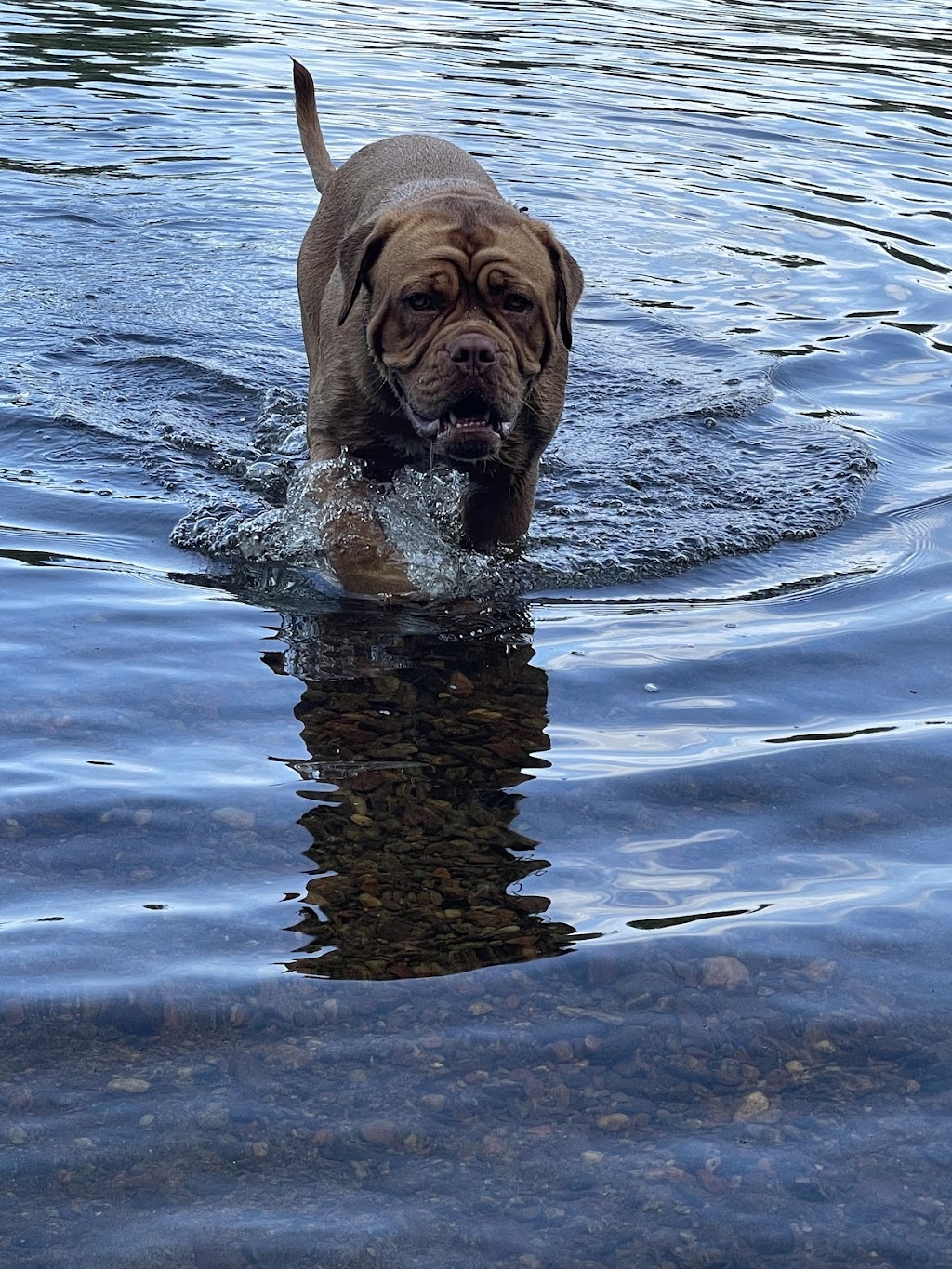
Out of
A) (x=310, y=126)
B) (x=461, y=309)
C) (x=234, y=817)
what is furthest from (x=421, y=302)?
(x=310, y=126)

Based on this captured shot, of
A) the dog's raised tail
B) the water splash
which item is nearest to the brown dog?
the water splash

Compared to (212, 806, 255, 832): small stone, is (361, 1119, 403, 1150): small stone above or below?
below

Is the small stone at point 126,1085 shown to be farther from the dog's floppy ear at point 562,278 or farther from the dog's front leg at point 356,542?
the dog's floppy ear at point 562,278

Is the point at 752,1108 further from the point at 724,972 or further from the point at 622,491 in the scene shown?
the point at 622,491

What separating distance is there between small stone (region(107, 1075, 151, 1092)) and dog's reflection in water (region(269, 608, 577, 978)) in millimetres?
424

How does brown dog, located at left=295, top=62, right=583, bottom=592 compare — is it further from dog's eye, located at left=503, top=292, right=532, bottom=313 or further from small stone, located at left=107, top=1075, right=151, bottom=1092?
small stone, located at left=107, top=1075, right=151, bottom=1092

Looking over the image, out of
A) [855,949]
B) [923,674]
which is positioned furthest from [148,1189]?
[923,674]

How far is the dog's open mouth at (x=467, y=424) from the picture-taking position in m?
5.01

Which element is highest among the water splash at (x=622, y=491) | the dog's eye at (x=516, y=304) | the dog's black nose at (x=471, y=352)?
the dog's eye at (x=516, y=304)

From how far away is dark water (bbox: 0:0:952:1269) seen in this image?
2572mm

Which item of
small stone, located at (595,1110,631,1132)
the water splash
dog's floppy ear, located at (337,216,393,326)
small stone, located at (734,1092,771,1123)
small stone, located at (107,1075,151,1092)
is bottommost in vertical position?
small stone, located at (595,1110,631,1132)

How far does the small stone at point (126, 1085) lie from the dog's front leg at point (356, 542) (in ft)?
8.66

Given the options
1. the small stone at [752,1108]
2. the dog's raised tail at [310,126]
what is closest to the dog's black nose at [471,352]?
the small stone at [752,1108]

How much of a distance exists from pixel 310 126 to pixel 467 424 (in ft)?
10.5
